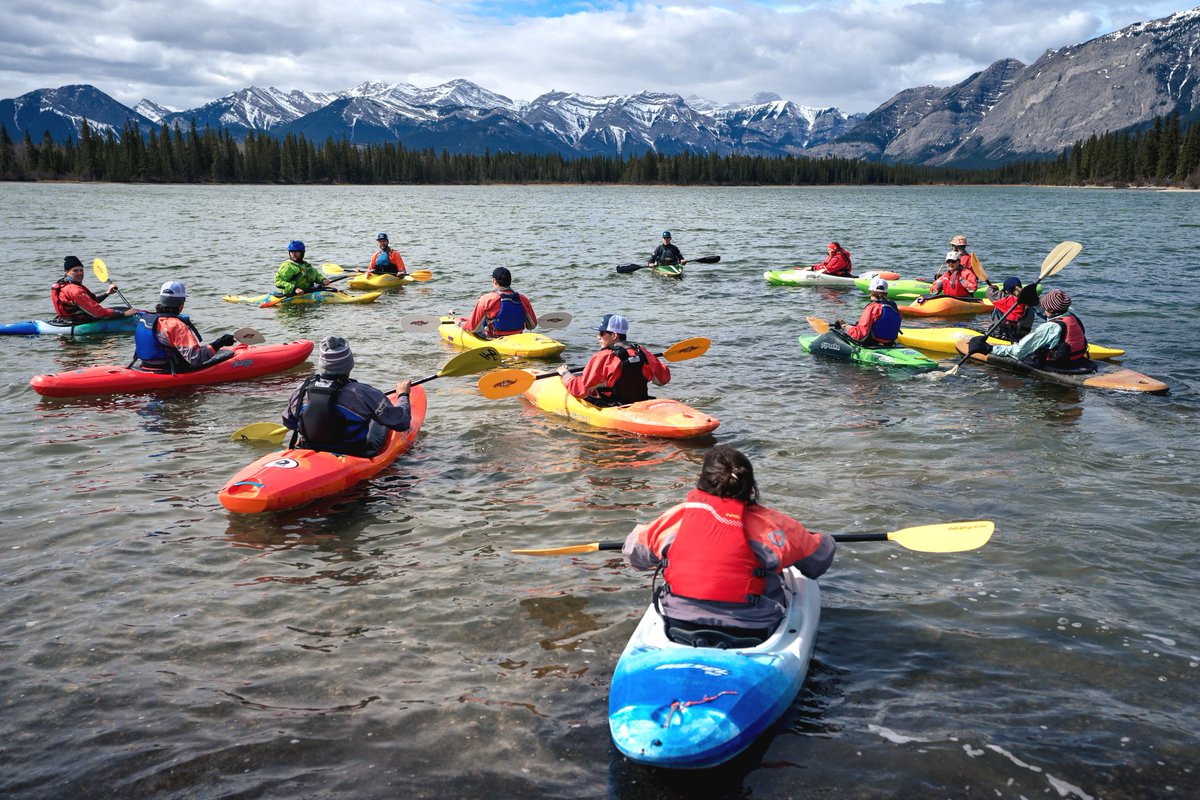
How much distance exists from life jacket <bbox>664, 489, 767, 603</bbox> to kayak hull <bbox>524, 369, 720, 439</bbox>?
19.0 feet

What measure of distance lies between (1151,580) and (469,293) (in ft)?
66.7

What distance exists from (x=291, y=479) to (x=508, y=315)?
832 centimetres

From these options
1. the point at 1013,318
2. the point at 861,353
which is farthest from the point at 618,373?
the point at 1013,318

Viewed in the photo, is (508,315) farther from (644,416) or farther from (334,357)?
(334,357)

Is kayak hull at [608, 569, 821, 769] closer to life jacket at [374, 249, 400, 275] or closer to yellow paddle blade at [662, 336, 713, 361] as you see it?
yellow paddle blade at [662, 336, 713, 361]

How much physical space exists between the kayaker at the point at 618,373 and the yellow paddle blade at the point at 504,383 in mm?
797

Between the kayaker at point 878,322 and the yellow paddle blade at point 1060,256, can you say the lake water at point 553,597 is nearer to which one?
the kayaker at point 878,322

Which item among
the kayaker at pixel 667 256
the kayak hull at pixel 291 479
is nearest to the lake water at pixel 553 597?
the kayak hull at pixel 291 479

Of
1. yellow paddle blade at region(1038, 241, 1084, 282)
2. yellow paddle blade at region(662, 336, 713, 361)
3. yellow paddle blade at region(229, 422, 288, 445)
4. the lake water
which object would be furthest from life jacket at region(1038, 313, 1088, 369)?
yellow paddle blade at region(229, 422, 288, 445)

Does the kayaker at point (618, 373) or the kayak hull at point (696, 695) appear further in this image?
the kayaker at point (618, 373)

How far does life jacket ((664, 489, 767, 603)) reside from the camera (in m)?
5.27

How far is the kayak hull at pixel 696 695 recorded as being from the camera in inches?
179

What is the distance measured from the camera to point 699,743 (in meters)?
4.54

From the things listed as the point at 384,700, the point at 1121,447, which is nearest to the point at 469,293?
the point at 1121,447
